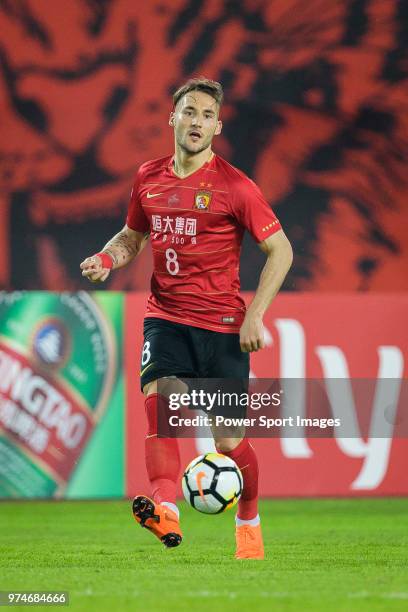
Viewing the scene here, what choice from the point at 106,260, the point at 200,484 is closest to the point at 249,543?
the point at 200,484

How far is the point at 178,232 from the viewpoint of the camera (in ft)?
16.8

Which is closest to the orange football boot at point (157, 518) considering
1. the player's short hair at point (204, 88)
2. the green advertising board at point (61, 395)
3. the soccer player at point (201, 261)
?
the soccer player at point (201, 261)

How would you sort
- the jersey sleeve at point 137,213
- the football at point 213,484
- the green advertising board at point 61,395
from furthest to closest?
the green advertising board at point 61,395
the jersey sleeve at point 137,213
the football at point 213,484

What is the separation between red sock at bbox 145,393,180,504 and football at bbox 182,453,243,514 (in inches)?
2.5

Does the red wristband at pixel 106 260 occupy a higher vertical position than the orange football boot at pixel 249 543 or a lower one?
higher

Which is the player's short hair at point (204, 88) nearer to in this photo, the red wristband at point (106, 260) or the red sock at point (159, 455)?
the red wristband at point (106, 260)

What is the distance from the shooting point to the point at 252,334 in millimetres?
4938

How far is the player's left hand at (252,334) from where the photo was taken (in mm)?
4934

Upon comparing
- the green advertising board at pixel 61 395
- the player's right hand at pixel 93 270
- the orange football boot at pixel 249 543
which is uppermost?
the player's right hand at pixel 93 270

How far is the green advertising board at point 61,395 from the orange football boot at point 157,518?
382 centimetres

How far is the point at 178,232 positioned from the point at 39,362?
3557mm

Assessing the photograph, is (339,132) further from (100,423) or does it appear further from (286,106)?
(100,423)

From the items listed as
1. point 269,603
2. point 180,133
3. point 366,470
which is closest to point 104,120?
point 366,470

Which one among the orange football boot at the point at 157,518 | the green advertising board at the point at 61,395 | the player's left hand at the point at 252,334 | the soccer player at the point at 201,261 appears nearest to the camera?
the orange football boot at the point at 157,518
